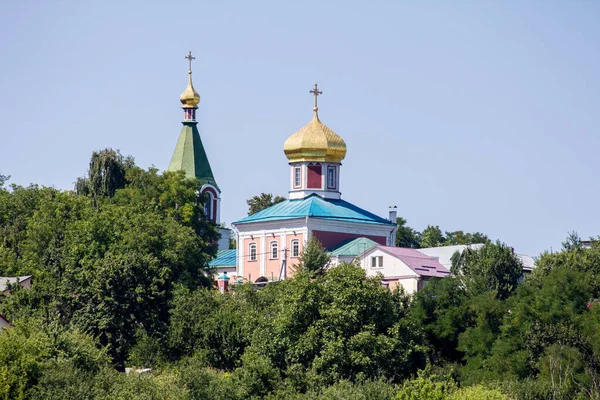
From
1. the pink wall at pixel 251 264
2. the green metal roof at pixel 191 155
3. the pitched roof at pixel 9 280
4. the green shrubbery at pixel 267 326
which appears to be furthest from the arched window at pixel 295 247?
the pitched roof at pixel 9 280

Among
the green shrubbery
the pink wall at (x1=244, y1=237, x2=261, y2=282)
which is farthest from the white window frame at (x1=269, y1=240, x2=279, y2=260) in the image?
the green shrubbery

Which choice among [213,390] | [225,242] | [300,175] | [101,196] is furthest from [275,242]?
[213,390]

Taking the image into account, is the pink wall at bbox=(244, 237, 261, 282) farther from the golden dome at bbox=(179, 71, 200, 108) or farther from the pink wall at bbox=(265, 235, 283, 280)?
the golden dome at bbox=(179, 71, 200, 108)

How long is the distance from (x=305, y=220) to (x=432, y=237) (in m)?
22.9

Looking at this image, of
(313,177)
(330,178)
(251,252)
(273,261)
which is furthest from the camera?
(330,178)

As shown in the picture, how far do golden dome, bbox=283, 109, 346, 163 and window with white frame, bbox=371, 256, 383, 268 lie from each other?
11408mm

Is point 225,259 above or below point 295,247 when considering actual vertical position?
above

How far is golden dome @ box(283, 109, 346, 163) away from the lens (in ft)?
246

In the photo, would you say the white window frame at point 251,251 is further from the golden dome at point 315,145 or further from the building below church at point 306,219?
the golden dome at point 315,145

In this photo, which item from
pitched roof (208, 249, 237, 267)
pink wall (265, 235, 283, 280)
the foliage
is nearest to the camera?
the foliage

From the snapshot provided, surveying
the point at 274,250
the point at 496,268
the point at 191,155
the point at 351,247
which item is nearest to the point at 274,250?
the point at 274,250

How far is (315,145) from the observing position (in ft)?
246

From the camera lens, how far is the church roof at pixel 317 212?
237 feet

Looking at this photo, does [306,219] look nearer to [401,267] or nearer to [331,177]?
[331,177]
